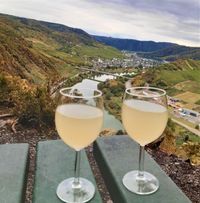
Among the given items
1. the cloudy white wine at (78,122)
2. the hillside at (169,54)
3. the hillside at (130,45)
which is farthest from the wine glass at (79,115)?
the hillside at (130,45)

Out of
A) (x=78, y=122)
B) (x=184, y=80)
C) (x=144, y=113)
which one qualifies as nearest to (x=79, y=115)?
(x=78, y=122)

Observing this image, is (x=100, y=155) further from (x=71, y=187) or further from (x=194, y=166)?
(x=194, y=166)

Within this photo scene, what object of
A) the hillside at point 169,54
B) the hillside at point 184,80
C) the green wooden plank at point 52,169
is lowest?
the hillside at point 184,80

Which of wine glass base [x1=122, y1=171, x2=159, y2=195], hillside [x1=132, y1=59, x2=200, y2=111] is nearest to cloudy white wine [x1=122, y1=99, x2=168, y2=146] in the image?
wine glass base [x1=122, y1=171, x2=159, y2=195]

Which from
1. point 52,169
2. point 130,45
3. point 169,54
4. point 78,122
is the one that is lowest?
point 169,54

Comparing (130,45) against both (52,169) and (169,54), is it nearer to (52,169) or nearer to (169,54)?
(169,54)

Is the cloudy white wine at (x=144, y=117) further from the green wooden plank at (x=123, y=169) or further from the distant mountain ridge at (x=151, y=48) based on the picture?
the distant mountain ridge at (x=151, y=48)
